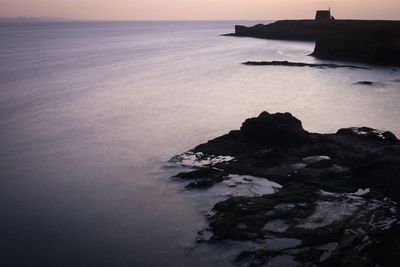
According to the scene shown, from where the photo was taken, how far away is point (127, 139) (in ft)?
61.5

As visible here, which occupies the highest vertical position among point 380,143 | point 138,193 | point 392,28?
point 392,28

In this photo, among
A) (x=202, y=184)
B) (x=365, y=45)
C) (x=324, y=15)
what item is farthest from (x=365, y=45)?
(x=324, y=15)

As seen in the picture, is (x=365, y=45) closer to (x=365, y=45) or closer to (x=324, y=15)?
(x=365, y=45)

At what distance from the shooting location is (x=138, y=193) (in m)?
12.3

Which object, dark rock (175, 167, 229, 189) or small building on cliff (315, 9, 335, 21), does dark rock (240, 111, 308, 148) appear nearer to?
dark rock (175, 167, 229, 189)

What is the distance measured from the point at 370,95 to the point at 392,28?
24998mm

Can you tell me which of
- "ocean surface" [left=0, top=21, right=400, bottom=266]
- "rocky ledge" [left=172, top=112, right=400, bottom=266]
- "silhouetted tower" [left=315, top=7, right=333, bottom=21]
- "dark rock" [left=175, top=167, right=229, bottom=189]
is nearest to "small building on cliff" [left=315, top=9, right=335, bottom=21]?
"silhouetted tower" [left=315, top=7, right=333, bottom=21]

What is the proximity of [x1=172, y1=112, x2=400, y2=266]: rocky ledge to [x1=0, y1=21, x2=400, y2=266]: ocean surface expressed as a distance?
2.60 feet

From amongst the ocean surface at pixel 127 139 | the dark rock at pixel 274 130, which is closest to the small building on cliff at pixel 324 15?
the ocean surface at pixel 127 139

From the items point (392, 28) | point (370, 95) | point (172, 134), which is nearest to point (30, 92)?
point (172, 134)

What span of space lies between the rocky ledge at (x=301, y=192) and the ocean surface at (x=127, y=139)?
0.79 m

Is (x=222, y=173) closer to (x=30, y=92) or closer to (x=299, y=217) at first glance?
(x=299, y=217)

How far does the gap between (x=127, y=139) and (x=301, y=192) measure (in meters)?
10.2

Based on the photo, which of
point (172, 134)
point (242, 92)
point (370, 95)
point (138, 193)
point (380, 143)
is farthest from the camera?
point (242, 92)
